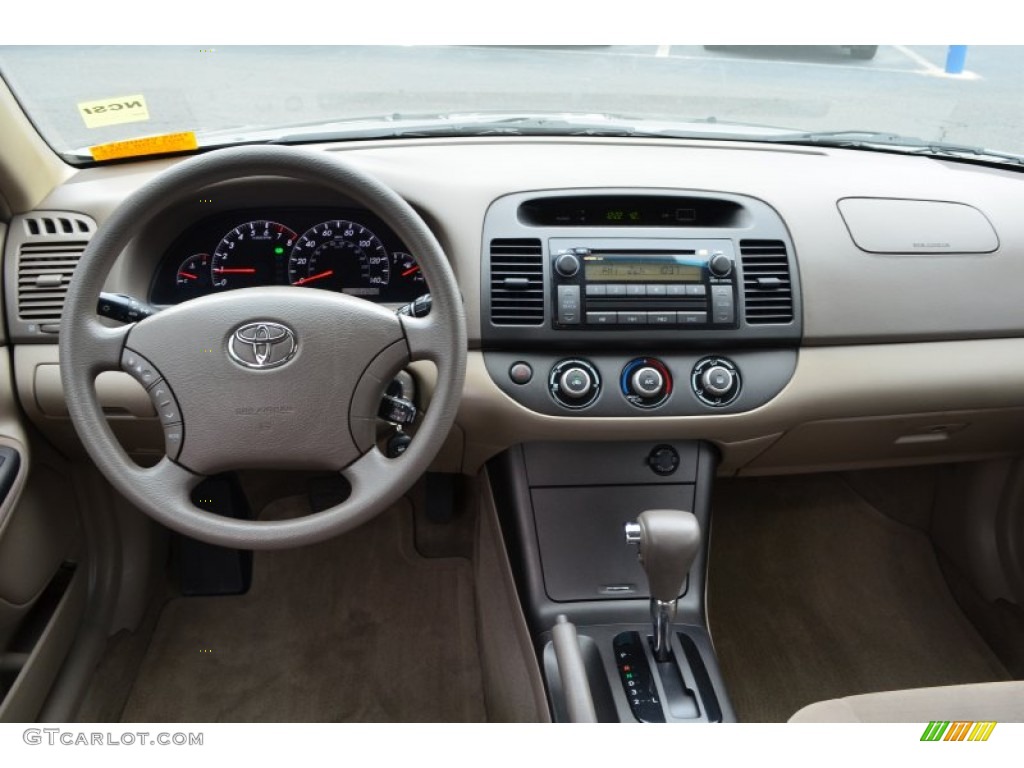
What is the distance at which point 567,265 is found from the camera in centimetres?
153

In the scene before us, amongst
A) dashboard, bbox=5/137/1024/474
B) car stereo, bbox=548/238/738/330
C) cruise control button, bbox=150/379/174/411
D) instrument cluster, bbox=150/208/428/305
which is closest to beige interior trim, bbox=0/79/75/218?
dashboard, bbox=5/137/1024/474

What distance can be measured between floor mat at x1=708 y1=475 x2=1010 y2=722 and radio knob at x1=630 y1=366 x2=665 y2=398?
801 millimetres

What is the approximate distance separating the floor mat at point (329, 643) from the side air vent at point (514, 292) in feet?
2.99

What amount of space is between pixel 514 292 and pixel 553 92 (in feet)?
1.88

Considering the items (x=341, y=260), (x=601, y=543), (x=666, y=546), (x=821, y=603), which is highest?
(x=341, y=260)

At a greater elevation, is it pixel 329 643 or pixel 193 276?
pixel 193 276

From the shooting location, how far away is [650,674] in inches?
59.7

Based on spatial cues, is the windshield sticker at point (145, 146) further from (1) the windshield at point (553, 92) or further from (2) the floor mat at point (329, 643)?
(2) the floor mat at point (329, 643)

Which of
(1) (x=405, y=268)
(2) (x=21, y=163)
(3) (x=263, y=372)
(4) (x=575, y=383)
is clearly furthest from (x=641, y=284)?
(2) (x=21, y=163)

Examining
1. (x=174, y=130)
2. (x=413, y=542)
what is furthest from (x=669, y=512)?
(x=174, y=130)

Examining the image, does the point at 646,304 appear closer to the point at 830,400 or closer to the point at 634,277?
the point at 634,277

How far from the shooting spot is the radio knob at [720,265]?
1.55m

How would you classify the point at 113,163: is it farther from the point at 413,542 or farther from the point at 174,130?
the point at 413,542
